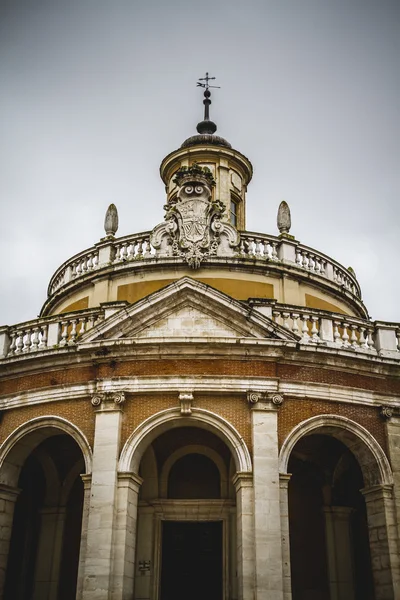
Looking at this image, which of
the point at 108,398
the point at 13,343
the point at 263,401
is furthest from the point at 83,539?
the point at 13,343

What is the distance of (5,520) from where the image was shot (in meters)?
16.2

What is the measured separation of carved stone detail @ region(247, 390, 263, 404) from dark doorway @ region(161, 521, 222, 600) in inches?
161

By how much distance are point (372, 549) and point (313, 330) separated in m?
5.17

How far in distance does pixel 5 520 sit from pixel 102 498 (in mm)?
3290

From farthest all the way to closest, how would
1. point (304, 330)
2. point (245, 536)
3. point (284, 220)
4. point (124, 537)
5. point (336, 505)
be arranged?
point (284, 220), point (336, 505), point (304, 330), point (124, 537), point (245, 536)

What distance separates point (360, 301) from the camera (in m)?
22.9

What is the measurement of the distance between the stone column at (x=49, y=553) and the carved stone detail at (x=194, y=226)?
794 centimetres

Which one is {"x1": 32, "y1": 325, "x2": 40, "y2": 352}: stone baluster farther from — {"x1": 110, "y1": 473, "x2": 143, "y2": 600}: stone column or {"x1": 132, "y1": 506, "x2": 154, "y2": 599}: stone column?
{"x1": 132, "y1": 506, "x2": 154, "y2": 599}: stone column

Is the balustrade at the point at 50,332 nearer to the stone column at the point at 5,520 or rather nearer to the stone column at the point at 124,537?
the stone column at the point at 5,520

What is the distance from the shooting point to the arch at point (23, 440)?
15875 millimetres

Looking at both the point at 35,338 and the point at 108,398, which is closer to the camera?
the point at 108,398

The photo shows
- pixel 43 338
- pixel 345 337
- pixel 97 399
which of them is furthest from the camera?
pixel 43 338

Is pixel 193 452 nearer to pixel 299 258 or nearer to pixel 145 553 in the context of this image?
pixel 145 553

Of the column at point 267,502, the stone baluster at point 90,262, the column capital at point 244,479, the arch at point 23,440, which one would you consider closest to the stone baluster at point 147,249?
the stone baluster at point 90,262
